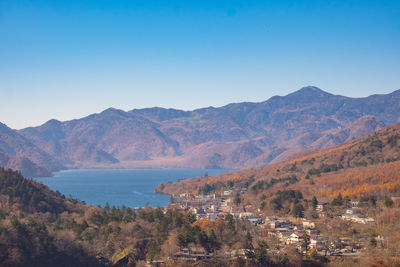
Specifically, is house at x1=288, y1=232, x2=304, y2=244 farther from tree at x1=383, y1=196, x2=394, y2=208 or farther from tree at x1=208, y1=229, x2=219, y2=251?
tree at x1=383, y1=196, x2=394, y2=208

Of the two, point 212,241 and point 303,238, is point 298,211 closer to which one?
point 303,238

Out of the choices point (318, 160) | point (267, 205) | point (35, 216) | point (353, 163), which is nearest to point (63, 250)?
point (35, 216)

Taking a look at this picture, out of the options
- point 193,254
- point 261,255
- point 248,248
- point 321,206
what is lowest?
point 193,254

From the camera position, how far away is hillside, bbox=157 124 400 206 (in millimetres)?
53662

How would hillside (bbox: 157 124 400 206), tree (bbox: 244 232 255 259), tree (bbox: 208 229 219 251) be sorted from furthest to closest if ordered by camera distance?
hillside (bbox: 157 124 400 206) → tree (bbox: 208 229 219 251) → tree (bbox: 244 232 255 259)

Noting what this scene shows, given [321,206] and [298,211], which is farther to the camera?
[321,206]

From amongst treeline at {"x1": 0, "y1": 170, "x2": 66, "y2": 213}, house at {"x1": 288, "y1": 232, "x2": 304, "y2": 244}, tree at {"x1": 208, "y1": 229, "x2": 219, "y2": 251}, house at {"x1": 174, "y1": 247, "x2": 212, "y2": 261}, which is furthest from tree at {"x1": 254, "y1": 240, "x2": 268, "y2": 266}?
treeline at {"x1": 0, "y1": 170, "x2": 66, "y2": 213}

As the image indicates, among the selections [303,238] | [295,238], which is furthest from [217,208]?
[303,238]

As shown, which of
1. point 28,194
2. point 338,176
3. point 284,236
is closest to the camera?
point 284,236

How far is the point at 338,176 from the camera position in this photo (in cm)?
6125

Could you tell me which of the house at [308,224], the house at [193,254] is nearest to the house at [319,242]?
the house at [308,224]

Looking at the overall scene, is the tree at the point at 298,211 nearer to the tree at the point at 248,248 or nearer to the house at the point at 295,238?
the house at the point at 295,238

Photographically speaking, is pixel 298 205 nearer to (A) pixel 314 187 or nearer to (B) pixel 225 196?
(A) pixel 314 187

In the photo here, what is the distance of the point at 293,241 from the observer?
34812mm
